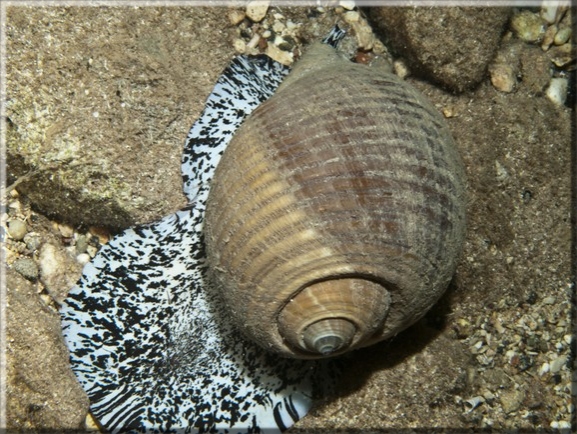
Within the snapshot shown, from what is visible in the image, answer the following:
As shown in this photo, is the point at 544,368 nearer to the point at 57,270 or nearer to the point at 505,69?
the point at 505,69

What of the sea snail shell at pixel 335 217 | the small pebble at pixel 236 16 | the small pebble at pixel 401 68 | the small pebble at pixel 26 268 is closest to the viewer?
the sea snail shell at pixel 335 217

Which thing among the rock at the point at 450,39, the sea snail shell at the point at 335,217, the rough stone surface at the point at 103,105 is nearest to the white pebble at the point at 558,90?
the rock at the point at 450,39

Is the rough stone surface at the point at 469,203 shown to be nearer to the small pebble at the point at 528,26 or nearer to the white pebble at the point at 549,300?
the white pebble at the point at 549,300

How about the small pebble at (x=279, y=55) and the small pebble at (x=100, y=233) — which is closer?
the small pebble at (x=100, y=233)

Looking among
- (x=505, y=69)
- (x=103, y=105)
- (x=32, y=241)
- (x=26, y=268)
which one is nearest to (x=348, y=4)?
(x=505, y=69)

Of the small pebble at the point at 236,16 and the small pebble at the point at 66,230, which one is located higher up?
the small pebble at the point at 236,16

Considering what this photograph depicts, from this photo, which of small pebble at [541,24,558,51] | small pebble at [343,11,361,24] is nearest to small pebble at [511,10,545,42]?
small pebble at [541,24,558,51]

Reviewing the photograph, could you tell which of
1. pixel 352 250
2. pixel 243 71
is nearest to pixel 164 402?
pixel 352 250

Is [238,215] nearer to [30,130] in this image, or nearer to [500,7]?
[30,130]

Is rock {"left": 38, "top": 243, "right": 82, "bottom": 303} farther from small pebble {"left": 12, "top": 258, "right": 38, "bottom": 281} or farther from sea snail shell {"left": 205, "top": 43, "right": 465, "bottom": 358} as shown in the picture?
sea snail shell {"left": 205, "top": 43, "right": 465, "bottom": 358}
